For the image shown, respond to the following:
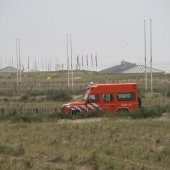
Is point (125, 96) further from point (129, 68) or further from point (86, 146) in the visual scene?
point (129, 68)

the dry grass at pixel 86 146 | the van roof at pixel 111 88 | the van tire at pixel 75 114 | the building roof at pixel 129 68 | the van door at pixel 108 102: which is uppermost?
the building roof at pixel 129 68

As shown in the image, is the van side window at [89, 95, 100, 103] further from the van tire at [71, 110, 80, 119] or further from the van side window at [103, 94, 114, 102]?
the van tire at [71, 110, 80, 119]

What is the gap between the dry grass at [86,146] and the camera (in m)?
13.8

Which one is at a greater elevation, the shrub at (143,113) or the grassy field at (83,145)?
the shrub at (143,113)

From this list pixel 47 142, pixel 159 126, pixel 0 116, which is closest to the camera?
pixel 47 142

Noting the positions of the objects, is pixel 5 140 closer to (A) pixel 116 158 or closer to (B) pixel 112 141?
(B) pixel 112 141

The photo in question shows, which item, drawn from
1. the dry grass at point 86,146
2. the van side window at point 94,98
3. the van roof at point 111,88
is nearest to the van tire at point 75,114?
the van side window at point 94,98

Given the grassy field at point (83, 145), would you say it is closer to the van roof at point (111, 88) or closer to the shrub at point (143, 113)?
the shrub at point (143, 113)

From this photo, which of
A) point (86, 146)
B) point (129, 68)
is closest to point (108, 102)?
point (86, 146)

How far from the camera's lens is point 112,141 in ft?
59.9

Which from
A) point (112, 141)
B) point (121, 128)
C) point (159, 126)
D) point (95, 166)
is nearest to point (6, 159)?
point (95, 166)

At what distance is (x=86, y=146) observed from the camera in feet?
56.4

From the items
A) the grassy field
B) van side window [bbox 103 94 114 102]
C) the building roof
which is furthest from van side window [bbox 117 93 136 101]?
the building roof

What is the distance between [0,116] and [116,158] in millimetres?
14544
